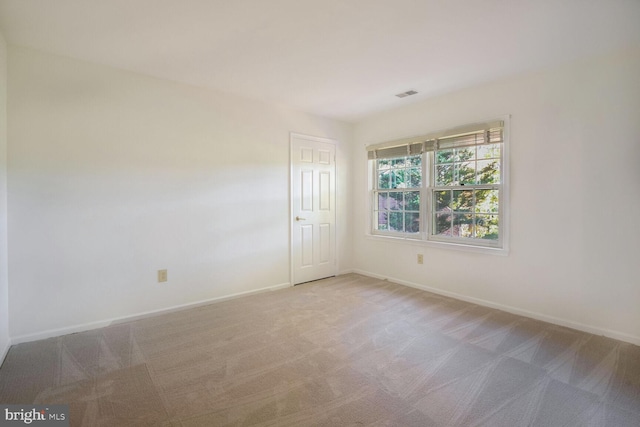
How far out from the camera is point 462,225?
11.3 ft

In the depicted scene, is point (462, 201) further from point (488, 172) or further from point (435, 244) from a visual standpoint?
point (435, 244)

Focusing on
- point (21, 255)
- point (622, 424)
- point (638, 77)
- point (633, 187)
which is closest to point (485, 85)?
point (638, 77)

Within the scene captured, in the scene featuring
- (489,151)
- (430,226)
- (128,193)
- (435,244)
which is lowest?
(435,244)

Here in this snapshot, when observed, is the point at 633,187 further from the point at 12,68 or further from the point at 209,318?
the point at 12,68

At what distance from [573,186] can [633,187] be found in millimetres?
362

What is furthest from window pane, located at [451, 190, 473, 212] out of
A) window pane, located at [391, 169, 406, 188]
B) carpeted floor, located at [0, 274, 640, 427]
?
carpeted floor, located at [0, 274, 640, 427]

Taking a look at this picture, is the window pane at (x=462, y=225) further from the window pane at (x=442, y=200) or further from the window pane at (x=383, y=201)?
the window pane at (x=383, y=201)

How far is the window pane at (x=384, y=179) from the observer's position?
424cm

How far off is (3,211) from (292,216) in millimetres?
2622

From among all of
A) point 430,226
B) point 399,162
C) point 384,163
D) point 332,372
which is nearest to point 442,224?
point 430,226

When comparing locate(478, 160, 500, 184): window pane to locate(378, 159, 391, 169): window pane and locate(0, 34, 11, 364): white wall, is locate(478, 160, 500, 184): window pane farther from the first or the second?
locate(0, 34, 11, 364): white wall

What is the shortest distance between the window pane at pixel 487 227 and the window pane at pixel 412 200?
2.50 feet

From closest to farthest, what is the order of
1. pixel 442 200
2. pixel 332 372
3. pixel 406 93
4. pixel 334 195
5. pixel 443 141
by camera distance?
pixel 332 372 → pixel 406 93 → pixel 443 141 → pixel 442 200 → pixel 334 195

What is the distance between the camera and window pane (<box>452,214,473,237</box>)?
3.37 meters
